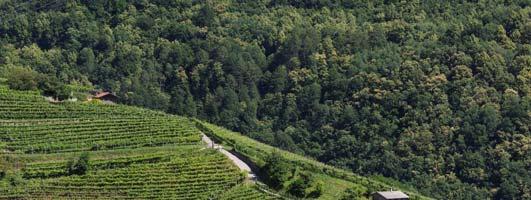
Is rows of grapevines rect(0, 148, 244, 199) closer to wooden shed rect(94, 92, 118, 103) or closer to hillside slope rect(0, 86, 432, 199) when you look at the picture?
hillside slope rect(0, 86, 432, 199)

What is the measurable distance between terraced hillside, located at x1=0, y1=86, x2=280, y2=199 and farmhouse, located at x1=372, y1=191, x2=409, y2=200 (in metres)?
6.29

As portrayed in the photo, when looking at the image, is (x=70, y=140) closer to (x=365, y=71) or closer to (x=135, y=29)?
(x=365, y=71)

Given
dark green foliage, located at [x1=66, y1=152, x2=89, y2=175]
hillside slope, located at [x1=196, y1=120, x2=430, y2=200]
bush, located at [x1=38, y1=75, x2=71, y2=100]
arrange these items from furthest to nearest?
bush, located at [x1=38, y1=75, x2=71, y2=100] < hillside slope, located at [x1=196, y1=120, x2=430, y2=200] < dark green foliage, located at [x1=66, y1=152, x2=89, y2=175]

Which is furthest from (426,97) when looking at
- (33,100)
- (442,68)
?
(33,100)

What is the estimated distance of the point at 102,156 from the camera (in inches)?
3130

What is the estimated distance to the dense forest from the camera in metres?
98.4

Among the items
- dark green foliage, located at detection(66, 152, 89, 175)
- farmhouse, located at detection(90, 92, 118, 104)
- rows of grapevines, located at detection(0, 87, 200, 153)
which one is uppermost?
farmhouse, located at detection(90, 92, 118, 104)

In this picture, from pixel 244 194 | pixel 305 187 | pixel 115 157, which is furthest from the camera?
pixel 115 157

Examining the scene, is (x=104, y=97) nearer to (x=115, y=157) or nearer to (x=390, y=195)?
(x=115, y=157)

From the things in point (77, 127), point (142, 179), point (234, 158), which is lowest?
→ point (142, 179)

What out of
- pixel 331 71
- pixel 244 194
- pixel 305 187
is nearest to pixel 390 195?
pixel 305 187

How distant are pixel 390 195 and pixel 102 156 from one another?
50.5ft

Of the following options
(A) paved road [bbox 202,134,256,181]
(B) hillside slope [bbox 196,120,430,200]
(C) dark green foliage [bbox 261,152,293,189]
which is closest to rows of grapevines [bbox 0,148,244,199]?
(A) paved road [bbox 202,134,256,181]

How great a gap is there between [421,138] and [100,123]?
2497 cm
